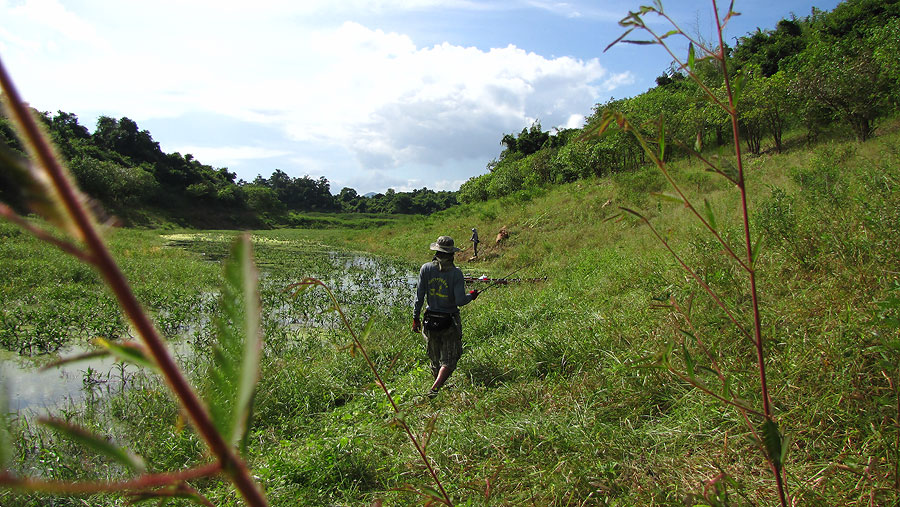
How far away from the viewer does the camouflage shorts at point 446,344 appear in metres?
4.55

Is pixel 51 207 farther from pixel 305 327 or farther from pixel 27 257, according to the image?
pixel 27 257

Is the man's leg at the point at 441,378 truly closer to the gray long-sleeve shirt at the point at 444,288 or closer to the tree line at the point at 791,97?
the gray long-sleeve shirt at the point at 444,288

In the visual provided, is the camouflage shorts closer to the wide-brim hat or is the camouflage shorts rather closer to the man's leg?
the man's leg

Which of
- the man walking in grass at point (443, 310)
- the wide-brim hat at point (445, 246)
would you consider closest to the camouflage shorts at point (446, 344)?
the man walking in grass at point (443, 310)

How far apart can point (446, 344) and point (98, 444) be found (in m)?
4.37

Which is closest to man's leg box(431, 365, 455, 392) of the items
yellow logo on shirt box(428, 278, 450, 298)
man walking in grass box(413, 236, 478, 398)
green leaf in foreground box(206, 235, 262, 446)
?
man walking in grass box(413, 236, 478, 398)

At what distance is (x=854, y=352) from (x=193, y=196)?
1891 inches

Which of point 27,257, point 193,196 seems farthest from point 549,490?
point 193,196

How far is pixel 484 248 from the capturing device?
1638 cm

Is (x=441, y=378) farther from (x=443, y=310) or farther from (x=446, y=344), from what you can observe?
(x=443, y=310)

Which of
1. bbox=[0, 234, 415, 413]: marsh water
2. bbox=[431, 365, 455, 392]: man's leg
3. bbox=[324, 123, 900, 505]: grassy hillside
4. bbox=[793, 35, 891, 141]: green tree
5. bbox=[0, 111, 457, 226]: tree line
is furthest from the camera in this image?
bbox=[0, 111, 457, 226]: tree line

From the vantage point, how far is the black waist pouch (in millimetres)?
4539

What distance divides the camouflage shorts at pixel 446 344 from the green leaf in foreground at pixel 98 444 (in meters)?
4.31

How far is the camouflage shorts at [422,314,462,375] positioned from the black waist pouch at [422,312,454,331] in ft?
0.12
